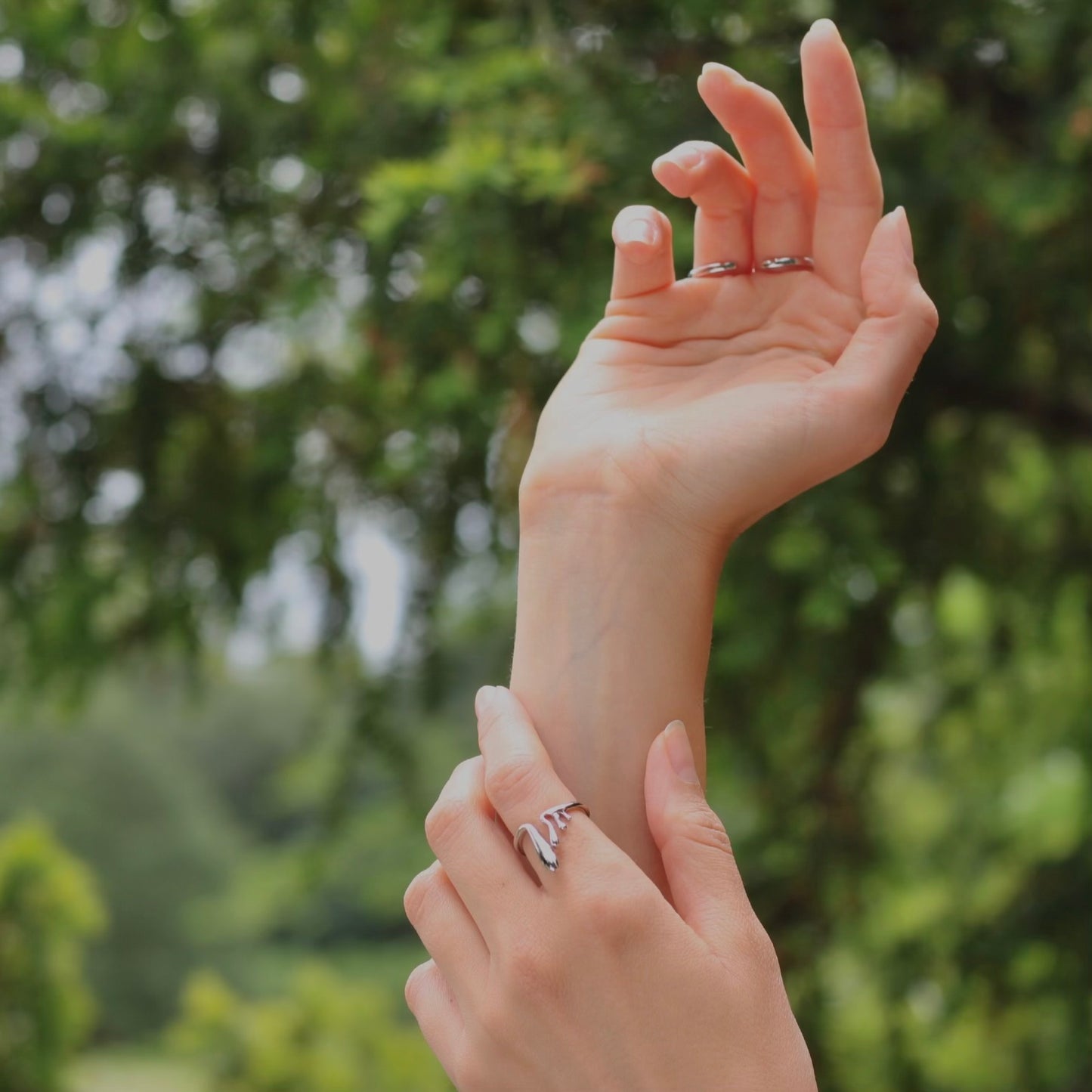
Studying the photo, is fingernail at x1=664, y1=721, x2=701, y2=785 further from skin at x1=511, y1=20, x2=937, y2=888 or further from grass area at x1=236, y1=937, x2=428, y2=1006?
grass area at x1=236, y1=937, x2=428, y2=1006

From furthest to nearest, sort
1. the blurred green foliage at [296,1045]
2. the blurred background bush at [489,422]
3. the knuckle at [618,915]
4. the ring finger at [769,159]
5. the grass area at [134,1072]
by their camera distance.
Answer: the grass area at [134,1072]
the blurred green foliage at [296,1045]
the blurred background bush at [489,422]
the ring finger at [769,159]
the knuckle at [618,915]

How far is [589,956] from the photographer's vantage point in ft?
3.20

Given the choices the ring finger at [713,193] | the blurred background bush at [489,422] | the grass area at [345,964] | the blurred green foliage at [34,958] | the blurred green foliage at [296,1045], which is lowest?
the grass area at [345,964]

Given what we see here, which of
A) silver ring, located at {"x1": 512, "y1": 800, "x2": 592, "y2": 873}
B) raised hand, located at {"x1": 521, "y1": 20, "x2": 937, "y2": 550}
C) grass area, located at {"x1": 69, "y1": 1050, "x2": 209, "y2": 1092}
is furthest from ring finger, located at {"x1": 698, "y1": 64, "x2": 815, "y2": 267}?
grass area, located at {"x1": 69, "y1": 1050, "x2": 209, "y2": 1092}

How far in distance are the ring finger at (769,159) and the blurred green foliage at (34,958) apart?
4.24 meters

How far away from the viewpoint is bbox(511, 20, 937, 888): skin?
3.79ft

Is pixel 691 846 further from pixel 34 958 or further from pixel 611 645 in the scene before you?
pixel 34 958

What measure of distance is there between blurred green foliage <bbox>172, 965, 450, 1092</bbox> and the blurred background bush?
1.77m

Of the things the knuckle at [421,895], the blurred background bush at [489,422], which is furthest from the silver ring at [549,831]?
the blurred background bush at [489,422]

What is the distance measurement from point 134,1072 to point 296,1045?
23.5ft

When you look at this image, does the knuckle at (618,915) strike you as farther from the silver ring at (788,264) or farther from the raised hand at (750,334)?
the silver ring at (788,264)

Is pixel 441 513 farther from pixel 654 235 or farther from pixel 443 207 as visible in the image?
pixel 654 235

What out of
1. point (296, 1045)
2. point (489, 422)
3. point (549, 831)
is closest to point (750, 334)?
point (549, 831)

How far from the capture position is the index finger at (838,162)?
1142 mm
